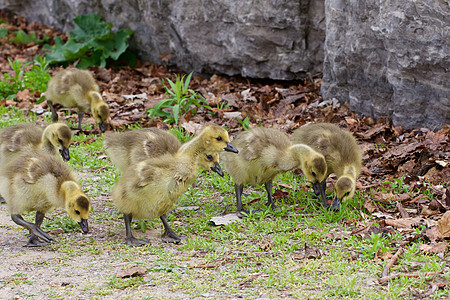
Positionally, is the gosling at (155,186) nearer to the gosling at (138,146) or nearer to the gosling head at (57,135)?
the gosling at (138,146)

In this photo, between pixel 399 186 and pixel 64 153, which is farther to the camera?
pixel 64 153

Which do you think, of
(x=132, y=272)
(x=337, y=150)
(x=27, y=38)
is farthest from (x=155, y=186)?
(x=27, y=38)

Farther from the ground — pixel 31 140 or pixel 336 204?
pixel 31 140

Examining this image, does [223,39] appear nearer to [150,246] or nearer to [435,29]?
[435,29]

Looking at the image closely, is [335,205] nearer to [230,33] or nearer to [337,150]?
[337,150]

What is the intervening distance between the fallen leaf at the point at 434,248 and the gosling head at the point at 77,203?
9.50 ft

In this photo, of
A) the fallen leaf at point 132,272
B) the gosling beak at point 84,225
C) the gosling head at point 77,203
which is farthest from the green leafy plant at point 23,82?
the fallen leaf at point 132,272

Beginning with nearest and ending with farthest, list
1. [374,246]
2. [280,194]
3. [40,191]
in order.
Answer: [374,246]
[40,191]
[280,194]

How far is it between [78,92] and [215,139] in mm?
4502

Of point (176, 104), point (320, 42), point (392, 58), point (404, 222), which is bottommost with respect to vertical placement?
point (176, 104)

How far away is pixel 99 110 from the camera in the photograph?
30.8ft

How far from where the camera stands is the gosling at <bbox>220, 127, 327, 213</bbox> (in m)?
6.17

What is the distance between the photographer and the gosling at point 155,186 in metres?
5.51

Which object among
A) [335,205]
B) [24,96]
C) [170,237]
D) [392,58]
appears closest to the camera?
[170,237]
